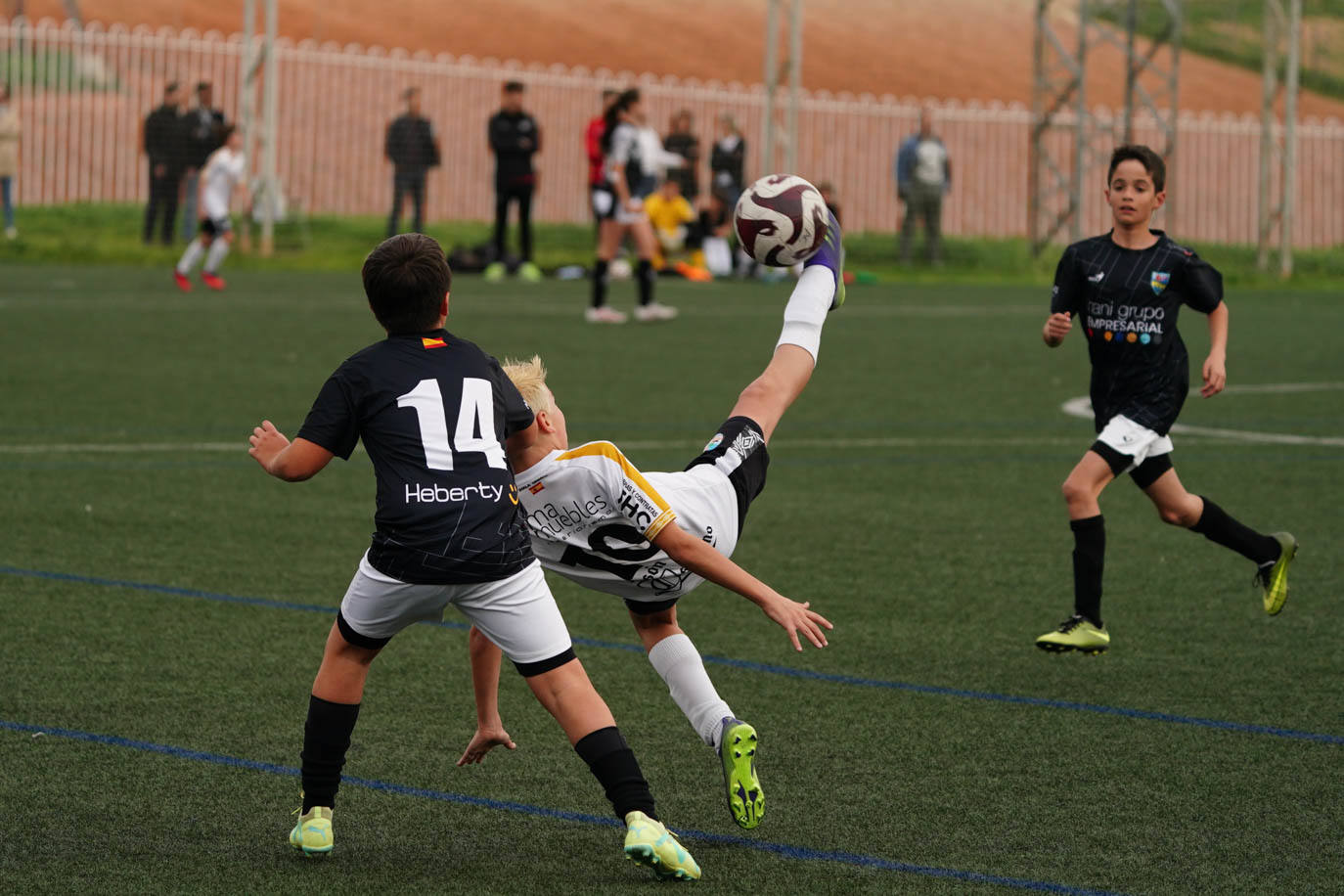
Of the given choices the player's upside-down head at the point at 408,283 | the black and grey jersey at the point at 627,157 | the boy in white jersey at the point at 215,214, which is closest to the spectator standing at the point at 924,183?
the black and grey jersey at the point at 627,157

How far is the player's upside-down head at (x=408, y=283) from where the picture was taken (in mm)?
4117

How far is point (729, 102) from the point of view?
32406mm

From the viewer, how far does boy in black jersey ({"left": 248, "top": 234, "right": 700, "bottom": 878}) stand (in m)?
4.06

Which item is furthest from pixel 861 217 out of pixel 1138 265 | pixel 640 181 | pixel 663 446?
pixel 1138 265

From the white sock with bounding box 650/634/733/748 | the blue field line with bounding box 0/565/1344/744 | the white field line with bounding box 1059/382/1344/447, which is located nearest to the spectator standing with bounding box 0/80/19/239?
the white field line with bounding box 1059/382/1344/447

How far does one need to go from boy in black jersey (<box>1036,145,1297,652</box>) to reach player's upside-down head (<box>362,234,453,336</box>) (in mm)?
3097

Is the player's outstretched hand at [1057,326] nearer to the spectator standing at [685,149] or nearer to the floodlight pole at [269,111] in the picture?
the floodlight pole at [269,111]

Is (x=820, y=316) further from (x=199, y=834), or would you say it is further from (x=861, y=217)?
(x=861, y=217)

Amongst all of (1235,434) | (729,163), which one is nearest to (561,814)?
(1235,434)

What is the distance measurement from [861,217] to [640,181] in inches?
645

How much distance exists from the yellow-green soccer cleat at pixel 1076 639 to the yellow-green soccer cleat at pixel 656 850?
7.95ft

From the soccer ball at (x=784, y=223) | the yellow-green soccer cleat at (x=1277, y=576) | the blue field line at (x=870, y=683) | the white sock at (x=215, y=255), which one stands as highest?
the white sock at (x=215, y=255)

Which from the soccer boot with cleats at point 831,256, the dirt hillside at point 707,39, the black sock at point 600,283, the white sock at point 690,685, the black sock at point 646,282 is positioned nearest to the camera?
the white sock at point 690,685

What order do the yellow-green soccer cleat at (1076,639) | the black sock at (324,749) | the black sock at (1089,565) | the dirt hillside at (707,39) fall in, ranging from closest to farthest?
the black sock at (324,749)
the yellow-green soccer cleat at (1076,639)
the black sock at (1089,565)
the dirt hillside at (707,39)
